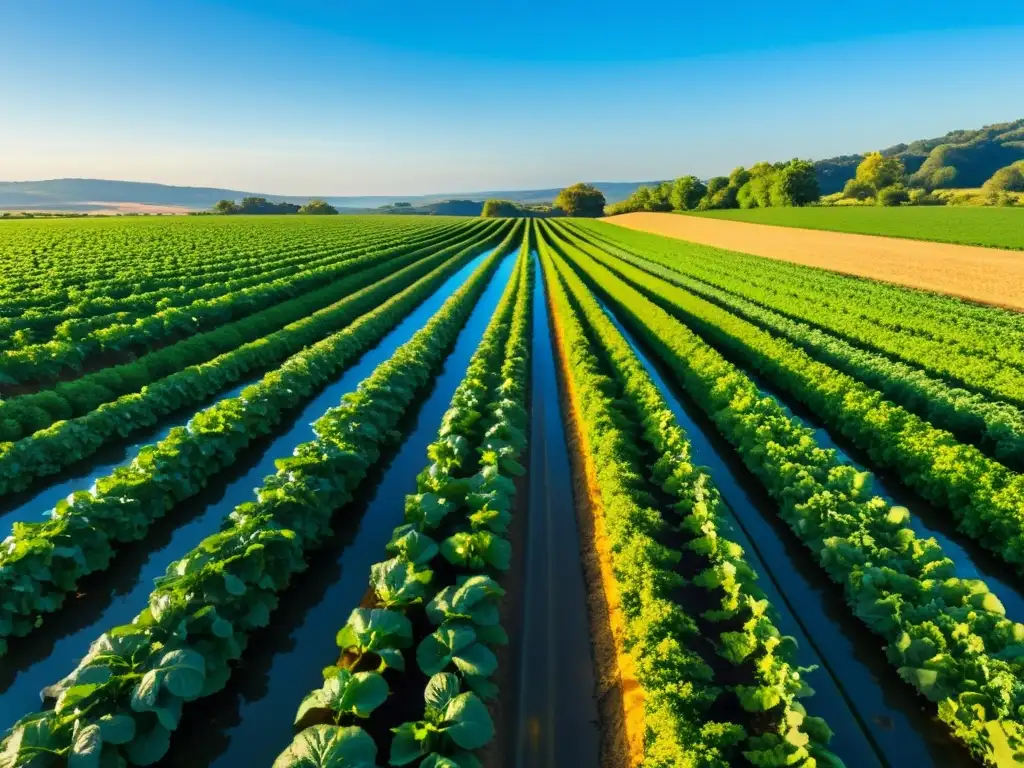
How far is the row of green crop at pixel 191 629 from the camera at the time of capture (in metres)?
4.18

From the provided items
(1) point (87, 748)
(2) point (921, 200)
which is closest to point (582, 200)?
(2) point (921, 200)

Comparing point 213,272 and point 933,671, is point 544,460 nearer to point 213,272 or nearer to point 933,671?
point 933,671

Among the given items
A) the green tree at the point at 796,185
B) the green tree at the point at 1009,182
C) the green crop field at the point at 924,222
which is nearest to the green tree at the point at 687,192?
the green tree at the point at 796,185

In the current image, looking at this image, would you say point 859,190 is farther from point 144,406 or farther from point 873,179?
point 144,406

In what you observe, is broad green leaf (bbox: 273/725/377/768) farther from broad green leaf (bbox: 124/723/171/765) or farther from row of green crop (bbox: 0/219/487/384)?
row of green crop (bbox: 0/219/487/384)

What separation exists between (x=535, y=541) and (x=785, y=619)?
11.7ft

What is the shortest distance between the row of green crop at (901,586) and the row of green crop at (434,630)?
4.27 m

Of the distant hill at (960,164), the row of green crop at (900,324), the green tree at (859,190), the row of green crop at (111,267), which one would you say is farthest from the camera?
the distant hill at (960,164)

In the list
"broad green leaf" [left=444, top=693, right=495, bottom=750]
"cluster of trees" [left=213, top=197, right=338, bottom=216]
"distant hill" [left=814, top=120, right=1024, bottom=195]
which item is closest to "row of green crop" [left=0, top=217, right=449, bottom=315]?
"broad green leaf" [left=444, top=693, right=495, bottom=750]

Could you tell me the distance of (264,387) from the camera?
1181 cm

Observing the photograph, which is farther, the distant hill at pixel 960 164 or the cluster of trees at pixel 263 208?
the cluster of trees at pixel 263 208

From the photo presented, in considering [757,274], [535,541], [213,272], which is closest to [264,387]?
[535,541]

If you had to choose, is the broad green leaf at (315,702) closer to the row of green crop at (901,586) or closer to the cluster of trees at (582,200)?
the row of green crop at (901,586)

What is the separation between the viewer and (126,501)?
289 inches
